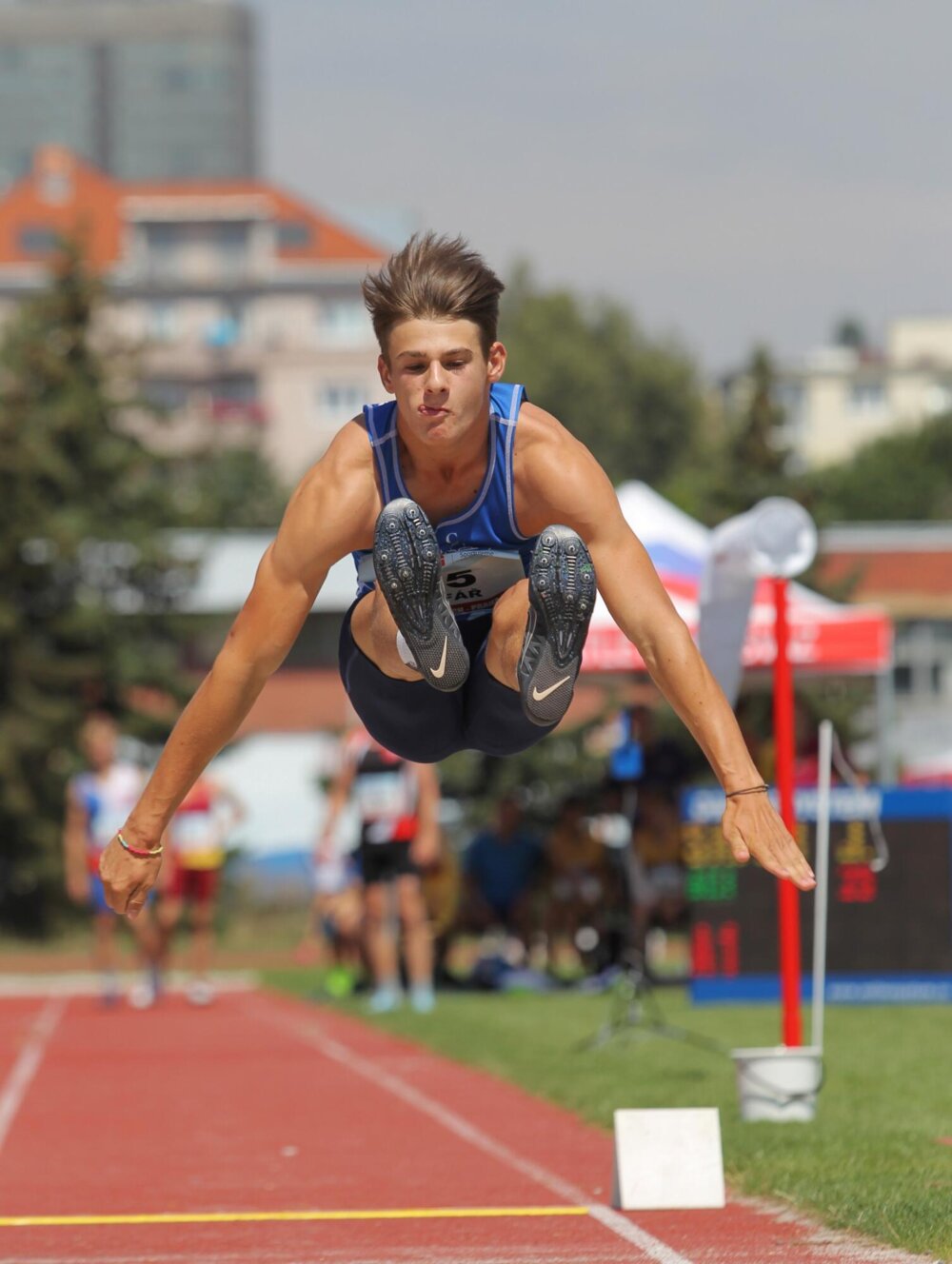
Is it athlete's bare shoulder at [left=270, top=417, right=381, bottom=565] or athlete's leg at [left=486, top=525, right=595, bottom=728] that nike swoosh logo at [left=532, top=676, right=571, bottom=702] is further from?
athlete's bare shoulder at [left=270, top=417, right=381, bottom=565]

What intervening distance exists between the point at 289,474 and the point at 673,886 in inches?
2649

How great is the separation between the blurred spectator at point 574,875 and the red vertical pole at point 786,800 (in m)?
7.61

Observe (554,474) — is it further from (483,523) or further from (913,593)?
(913,593)

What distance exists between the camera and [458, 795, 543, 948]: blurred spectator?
17.1 metres

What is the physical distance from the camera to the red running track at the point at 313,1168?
5.78 m

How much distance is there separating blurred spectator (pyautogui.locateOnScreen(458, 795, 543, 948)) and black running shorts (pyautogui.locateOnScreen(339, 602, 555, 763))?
10.6 metres

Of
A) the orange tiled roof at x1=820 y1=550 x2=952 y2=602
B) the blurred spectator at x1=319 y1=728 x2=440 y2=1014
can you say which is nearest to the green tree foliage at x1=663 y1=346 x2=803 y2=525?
the orange tiled roof at x1=820 y1=550 x2=952 y2=602

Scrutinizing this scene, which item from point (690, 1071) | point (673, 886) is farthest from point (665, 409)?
point (690, 1071)

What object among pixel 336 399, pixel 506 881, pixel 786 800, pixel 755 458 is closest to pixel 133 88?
pixel 336 399

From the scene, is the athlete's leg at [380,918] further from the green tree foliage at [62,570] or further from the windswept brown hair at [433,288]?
the green tree foliage at [62,570]

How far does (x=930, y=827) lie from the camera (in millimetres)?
13148

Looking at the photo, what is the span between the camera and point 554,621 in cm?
566

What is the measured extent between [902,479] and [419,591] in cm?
7832

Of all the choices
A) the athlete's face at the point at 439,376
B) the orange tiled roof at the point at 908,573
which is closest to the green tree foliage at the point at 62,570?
the athlete's face at the point at 439,376
